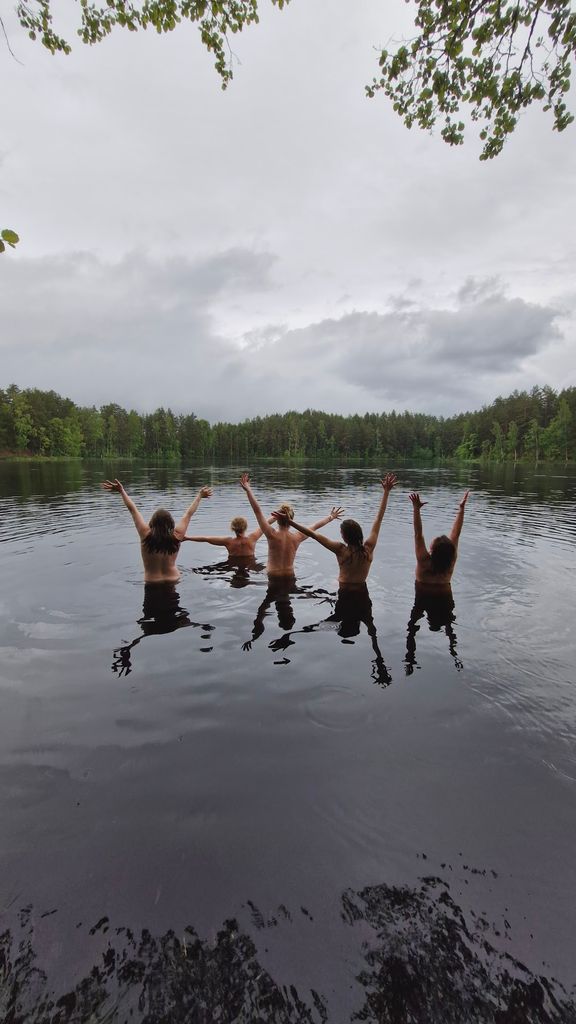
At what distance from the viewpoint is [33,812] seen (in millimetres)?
3826

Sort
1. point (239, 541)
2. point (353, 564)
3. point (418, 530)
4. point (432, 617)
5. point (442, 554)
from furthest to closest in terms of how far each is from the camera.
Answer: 1. point (239, 541)
2. point (353, 564)
3. point (442, 554)
4. point (418, 530)
5. point (432, 617)

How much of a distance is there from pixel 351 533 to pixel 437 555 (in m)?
2.14

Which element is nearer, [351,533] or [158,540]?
[351,533]

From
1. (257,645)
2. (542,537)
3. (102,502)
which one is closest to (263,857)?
(257,645)

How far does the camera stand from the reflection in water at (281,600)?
27.0 feet

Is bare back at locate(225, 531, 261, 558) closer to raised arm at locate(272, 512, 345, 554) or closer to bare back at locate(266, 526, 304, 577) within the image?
bare back at locate(266, 526, 304, 577)

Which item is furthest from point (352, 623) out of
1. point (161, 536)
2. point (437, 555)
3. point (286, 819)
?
point (286, 819)

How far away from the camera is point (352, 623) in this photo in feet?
28.7

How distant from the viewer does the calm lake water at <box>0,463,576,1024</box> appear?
2590 mm

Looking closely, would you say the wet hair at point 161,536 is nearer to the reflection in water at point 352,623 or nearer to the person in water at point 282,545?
the person in water at point 282,545

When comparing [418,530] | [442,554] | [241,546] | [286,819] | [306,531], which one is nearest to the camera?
[286,819]

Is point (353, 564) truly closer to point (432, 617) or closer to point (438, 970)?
point (432, 617)

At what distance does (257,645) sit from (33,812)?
413cm

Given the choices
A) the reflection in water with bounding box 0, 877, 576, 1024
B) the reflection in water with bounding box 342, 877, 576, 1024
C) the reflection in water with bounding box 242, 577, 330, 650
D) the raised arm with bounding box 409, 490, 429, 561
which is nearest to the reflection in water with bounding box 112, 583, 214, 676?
the reflection in water with bounding box 242, 577, 330, 650
